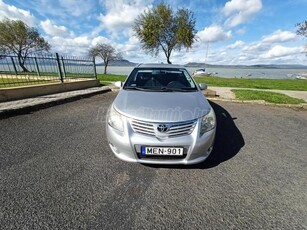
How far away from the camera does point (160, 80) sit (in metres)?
4.16

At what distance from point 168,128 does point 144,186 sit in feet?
2.68

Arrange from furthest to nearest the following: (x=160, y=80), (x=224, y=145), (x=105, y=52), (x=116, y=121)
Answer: (x=105, y=52)
(x=160, y=80)
(x=224, y=145)
(x=116, y=121)

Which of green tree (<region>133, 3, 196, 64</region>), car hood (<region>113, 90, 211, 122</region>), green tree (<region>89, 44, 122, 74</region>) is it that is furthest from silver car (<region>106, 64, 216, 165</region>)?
green tree (<region>89, 44, 122, 74</region>)

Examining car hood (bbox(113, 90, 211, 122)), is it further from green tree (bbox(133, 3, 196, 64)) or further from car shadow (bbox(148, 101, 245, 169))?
green tree (bbox(133, 3, 196, 64))

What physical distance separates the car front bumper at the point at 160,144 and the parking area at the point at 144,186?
0.26m

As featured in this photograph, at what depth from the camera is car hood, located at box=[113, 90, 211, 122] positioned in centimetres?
259

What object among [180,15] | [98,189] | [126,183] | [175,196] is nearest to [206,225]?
[175,196]

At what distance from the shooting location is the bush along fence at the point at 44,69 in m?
6.96

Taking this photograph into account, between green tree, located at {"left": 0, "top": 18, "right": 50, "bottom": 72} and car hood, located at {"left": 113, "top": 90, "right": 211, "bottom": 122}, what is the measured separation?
3314 centimetres

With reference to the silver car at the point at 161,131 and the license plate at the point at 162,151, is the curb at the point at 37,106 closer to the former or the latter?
the silver car at the point at 161,131

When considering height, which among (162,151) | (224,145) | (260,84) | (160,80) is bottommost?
(260,84)

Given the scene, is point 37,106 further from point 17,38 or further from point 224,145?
point 17,38

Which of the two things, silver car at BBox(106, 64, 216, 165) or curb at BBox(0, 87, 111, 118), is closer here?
silver car at BBox(106, 64, 216, 165)

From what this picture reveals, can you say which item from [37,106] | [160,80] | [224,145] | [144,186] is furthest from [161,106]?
[37,106]
